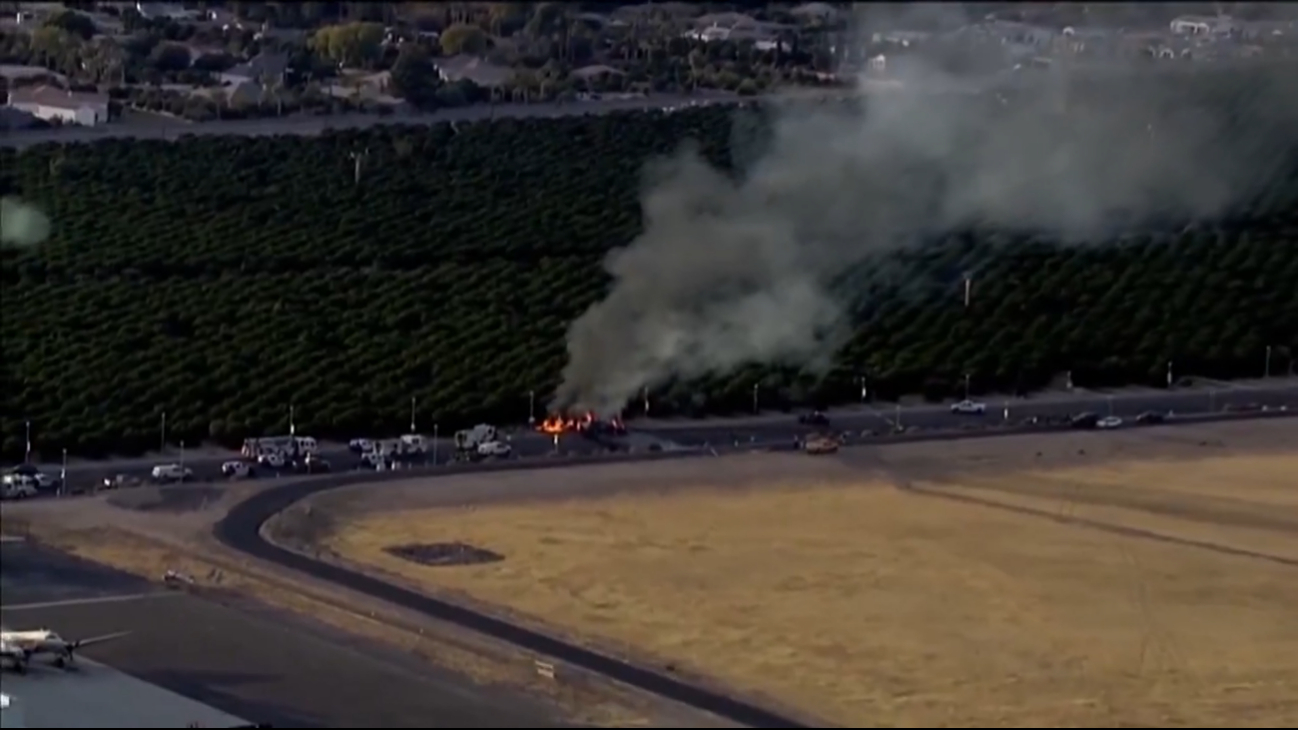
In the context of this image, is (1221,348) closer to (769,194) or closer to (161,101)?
(769,194)

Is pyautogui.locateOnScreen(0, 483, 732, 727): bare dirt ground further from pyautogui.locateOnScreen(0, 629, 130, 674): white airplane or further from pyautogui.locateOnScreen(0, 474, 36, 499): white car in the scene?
pyautogui.locateOnScreen(0, 629, 130, 674): white airplane

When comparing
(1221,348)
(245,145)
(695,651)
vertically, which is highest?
(245,145)

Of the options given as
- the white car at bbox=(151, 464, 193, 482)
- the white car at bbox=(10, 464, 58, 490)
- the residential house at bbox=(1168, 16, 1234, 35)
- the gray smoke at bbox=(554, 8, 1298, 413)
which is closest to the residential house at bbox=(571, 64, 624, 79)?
the gray smoke at bbox=(554, 8, 1298, 413)

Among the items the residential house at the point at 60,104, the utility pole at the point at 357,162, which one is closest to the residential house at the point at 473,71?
the residential house at the point at 60,104

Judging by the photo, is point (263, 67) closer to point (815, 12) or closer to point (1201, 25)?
point (815, 12)

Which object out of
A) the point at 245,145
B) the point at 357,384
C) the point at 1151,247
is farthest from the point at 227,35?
the point at 357,384
